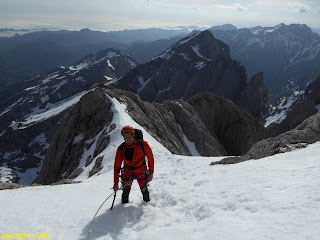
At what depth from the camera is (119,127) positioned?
1179 inches

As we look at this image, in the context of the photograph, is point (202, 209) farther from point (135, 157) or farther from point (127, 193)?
point (127, 193)

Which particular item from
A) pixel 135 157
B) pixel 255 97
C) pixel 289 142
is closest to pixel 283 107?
pixel 255 97

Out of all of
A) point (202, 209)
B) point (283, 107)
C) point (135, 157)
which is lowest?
point (283, 107)

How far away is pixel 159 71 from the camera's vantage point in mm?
186875

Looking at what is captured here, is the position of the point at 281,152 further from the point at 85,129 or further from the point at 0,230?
the point at 85,129

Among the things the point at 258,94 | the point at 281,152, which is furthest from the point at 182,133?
the point at 258,94

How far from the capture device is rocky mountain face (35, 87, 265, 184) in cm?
3156

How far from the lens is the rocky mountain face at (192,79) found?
161 metres

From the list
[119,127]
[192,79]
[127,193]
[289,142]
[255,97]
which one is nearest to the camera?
[127,193]

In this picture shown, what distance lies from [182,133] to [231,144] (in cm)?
2544

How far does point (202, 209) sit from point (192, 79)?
550ft

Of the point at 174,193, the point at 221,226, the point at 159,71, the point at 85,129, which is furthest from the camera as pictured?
the point at 159,71

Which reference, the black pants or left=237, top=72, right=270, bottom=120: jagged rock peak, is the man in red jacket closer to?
the black pants

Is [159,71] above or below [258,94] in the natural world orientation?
above
